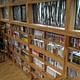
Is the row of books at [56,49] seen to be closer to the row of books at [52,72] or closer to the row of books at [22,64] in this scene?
the row of books at [52,72]

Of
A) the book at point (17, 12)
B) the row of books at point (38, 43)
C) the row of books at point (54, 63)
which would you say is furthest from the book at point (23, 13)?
the row of books at point (54, 63)

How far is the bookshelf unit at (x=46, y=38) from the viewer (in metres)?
1.55

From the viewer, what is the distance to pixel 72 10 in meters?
1.50

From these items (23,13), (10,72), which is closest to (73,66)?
(23,13)

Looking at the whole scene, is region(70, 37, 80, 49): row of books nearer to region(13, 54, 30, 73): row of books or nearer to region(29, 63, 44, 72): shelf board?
region(29, 63, 44, 72): shelf board

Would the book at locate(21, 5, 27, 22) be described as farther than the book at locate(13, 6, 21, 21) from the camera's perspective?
No

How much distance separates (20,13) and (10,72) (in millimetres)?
1134

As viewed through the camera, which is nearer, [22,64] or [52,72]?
[52,72]

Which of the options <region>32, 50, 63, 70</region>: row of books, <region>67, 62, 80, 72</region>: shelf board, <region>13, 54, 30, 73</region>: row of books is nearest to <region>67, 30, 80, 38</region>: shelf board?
<region>67, 62, 80, 72</region>: shelf board

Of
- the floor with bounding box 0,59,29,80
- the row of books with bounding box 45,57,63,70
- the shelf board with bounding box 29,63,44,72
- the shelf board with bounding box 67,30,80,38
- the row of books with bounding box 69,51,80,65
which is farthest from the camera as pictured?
the floor with bounding box 0,59,29,80

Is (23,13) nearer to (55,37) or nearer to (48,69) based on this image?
(55,37)

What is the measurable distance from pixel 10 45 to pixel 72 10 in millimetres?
1988

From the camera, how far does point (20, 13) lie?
2543 mm

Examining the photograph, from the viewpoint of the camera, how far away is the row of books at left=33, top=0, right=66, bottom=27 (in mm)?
1679
